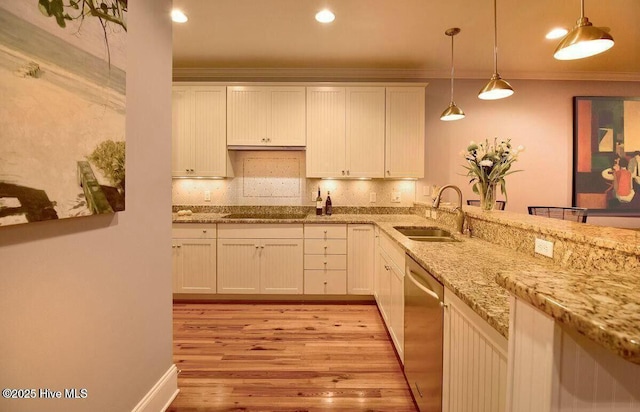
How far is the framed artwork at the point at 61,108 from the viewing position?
0.88m

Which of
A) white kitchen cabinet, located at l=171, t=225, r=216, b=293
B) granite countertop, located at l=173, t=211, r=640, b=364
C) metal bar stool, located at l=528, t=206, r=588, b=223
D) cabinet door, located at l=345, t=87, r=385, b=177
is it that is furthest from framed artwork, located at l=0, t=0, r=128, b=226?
metal bar stool, located at l=528, t=206, r=588, b=223

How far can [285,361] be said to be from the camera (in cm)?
227

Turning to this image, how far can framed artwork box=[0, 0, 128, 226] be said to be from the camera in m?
0.88

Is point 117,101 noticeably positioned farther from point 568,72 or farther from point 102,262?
point 568,72

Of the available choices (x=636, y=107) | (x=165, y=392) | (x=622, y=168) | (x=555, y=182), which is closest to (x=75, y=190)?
(x=165, y=392)

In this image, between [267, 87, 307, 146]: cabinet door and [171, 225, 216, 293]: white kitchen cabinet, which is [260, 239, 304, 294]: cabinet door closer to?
[171, 225, 216, 293]: white kitchen cabinet

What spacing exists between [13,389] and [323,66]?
374cm

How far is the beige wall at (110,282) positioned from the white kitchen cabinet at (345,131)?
2004 millimetres

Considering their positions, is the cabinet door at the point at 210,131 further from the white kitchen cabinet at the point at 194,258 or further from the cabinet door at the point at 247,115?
the white kitchen cabinet at the point at 194,258

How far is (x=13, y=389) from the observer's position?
3.10 ft

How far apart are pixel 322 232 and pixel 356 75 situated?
201 centimetres

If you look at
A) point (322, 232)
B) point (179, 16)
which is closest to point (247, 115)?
point (179, 16)

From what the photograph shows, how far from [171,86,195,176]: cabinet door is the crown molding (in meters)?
0.45

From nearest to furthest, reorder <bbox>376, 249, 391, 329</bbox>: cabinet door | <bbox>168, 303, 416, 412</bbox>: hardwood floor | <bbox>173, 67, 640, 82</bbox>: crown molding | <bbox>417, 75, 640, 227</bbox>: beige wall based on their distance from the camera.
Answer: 1. <bbox>168, 303, 416, 412</bbox>: hardwood floor
2. <bbox>376, 249, 391, 329</bbox>: cabinet door
3. <bbox>173, 67, 640, 82</bbox>: crown molding
4. <bbox>417, 75, 640, 227</bbox>: beige wall
